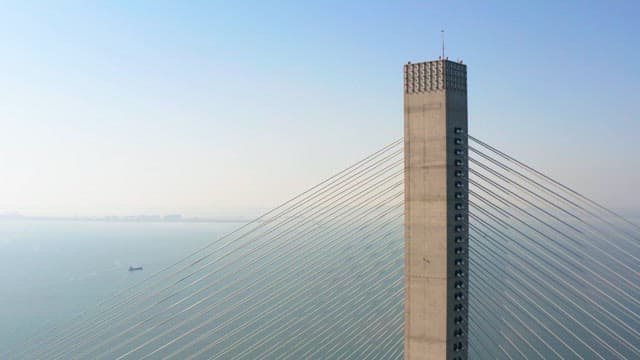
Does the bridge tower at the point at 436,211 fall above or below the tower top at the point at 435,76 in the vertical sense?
below

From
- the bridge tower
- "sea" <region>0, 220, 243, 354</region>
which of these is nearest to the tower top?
the bridge tower

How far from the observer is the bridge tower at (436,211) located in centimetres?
2947

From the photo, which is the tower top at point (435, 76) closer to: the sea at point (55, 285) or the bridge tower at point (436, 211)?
the bridge tower at point (436, 211)

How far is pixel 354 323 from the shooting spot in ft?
235

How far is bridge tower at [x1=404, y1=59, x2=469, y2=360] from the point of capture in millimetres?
29469

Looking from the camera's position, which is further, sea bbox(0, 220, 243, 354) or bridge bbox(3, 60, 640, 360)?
sea bbox(0, 220, 243, 354)

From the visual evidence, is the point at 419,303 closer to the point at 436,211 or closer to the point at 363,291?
the point at 436,211

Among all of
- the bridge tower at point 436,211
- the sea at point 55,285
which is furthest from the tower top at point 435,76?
the sea at point 55,285

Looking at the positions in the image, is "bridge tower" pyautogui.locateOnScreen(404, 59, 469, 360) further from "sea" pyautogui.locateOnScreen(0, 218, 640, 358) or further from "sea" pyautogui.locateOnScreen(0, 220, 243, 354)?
"sea" pyautogui.locateOnScreen(0, 220, 243, 354)

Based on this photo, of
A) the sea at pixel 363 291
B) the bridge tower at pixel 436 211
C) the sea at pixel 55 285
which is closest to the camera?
the bridge tower at pixel 436 211

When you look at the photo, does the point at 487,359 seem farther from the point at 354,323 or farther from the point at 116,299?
the point at 116,299

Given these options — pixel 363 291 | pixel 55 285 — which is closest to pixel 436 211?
pixel 363 291

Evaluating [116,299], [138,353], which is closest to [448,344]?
[138,353]

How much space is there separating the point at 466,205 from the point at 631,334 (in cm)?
5366
